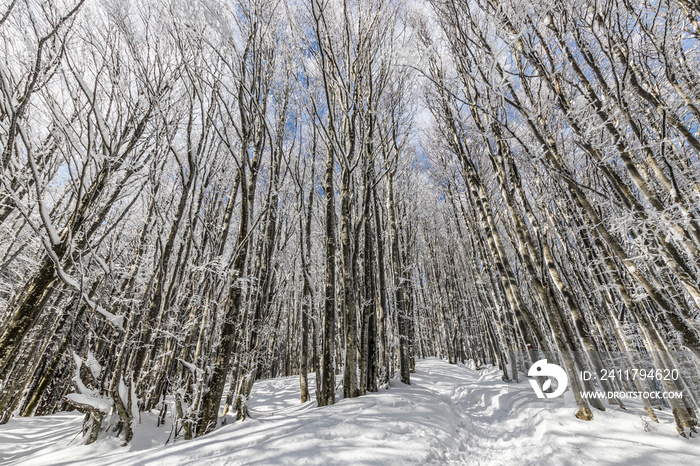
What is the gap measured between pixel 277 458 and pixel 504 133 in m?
5.27

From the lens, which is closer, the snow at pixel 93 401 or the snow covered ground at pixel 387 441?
the snow covered ground at pixel 387 441

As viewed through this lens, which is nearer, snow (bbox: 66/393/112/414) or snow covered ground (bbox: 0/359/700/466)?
snow covered ground (bbox: 0/359/700/466)

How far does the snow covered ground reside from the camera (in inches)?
82.8

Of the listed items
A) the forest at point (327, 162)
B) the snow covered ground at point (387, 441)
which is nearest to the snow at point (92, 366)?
the forest at point (327, 162)

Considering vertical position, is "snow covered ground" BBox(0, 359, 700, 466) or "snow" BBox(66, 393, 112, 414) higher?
"snow" BBox(66, 393, 112, 414)

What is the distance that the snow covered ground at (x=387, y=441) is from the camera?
2.10 m

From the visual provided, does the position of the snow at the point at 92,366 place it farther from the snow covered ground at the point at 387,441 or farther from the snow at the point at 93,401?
the snow covered ground at the point at 387,441

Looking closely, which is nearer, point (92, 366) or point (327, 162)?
point (92, 366)

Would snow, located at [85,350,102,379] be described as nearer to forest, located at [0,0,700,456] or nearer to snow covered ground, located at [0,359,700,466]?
forest, located at [0,0,700,456]

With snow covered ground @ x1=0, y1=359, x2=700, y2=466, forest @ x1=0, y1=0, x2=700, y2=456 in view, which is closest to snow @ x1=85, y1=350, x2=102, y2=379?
forest @ x1=0, y1=0, x2=700, y2=456

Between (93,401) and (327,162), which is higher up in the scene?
(327,162)

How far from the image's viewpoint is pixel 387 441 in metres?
2.49

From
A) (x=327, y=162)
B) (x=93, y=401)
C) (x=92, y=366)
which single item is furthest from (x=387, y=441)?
(x=327, y=162)

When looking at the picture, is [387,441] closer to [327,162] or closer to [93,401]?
[93,401]
